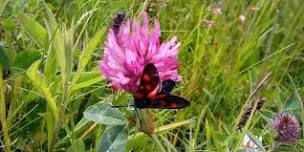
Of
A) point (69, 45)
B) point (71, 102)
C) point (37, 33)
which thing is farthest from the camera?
point (71, 102)

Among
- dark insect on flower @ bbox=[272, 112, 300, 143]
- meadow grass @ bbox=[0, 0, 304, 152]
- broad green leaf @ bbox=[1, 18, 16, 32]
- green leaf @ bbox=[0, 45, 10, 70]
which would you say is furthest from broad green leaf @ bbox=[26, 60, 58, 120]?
dark insect on flower @ bbox=[272, 112, 300, 143]

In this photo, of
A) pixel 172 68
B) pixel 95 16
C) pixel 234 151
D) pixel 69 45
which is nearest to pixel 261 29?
pixel 95 16

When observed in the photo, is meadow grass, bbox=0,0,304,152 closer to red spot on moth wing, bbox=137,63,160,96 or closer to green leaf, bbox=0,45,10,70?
green leaf, bbox=0,45,10,70

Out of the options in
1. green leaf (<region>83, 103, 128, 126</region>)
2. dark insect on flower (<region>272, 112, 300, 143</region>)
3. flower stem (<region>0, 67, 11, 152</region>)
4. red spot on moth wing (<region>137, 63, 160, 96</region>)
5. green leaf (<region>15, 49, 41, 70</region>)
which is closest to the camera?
red spot on moth wing (<region>137, 63, 160, 96</region>)

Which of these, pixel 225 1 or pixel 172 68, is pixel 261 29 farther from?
pixel 172 68

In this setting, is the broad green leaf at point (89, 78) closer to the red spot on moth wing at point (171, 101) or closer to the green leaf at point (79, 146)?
the green leaf at point (79, 146)

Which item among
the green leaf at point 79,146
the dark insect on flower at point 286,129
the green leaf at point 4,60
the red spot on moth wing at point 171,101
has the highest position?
the red spot on moth wing at point 171,101

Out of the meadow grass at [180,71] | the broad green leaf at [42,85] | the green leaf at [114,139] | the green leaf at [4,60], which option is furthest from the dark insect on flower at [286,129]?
the green leaf at [4,60]

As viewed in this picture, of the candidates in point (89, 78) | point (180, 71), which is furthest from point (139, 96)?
point (180, 71)
